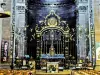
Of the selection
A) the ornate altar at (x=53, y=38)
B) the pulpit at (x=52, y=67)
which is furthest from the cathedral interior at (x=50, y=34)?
the pulpit at (x=52, y=67)

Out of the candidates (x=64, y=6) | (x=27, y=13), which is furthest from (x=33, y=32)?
(x=64, y=6)

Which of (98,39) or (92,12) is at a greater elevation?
(92,12)

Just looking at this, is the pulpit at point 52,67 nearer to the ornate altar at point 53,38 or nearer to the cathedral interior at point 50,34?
the cathedral interior at point 50,34

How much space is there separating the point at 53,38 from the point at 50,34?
0.45 meters

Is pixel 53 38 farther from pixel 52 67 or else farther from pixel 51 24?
pixel 52 67

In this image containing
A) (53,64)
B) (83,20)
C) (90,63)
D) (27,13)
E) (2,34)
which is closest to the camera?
(53,64)

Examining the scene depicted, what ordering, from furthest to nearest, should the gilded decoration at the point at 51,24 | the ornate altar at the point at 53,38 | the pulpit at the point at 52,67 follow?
the gilded decoration at the point at 51,24 → the ornate altar at the point at 53,38 → the pulpit at the point at 52,67

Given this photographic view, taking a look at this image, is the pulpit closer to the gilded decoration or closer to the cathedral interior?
the cathedral interior

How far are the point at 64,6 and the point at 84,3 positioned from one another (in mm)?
2909

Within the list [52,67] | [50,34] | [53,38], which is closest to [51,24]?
[50,34]

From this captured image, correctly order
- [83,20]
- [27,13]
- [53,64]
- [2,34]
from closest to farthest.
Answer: [53,64] < [2,34] < [83,20] < [27,13]

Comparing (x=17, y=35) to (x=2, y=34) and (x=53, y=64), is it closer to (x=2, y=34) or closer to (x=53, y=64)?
(x=2, y=34)

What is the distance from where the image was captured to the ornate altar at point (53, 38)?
2544 cm

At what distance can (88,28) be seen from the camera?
934 inches
